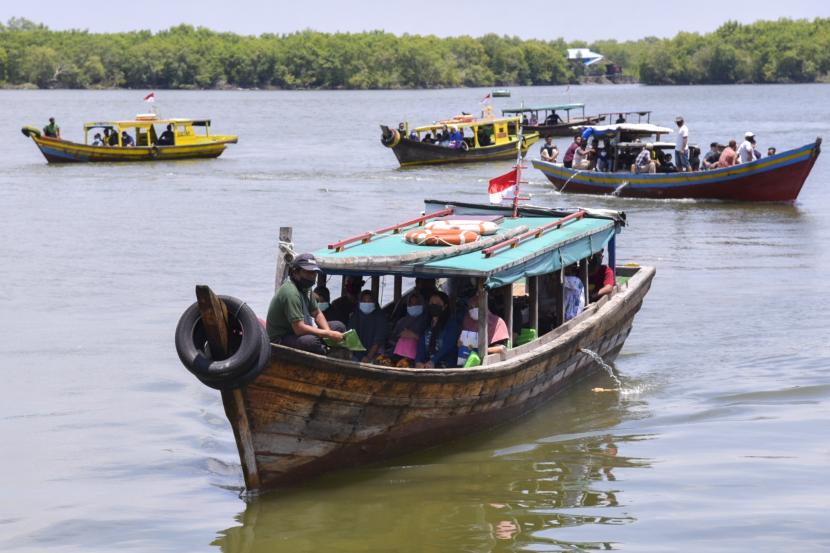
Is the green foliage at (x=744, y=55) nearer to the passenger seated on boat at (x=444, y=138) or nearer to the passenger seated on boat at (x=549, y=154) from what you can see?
the passenger seated on boat at (x=444, y=138)

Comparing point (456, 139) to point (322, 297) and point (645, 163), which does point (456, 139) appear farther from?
point (322, 297)

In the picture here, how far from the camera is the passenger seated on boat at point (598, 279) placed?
1426 centimetres

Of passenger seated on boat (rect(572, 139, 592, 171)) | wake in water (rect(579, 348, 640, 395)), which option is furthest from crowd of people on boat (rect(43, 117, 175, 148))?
wake in water (rect(579, 348, 640, 395))

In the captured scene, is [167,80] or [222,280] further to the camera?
[167,80]

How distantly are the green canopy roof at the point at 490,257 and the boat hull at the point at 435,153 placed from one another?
26.8 metres

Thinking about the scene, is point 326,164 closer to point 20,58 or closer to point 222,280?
point 222,280

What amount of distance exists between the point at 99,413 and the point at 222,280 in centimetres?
746

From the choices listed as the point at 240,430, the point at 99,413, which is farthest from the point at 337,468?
the point at 99,413

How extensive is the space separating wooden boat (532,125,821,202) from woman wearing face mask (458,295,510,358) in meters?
18.3

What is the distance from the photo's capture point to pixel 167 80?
152375mm

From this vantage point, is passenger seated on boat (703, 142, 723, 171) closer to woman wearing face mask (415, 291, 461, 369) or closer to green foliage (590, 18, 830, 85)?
woman wearing face mask (415, 291, 461, 369)

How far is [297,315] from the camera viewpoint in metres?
10.2

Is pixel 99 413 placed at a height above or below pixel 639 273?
below

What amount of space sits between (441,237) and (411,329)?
88cm
